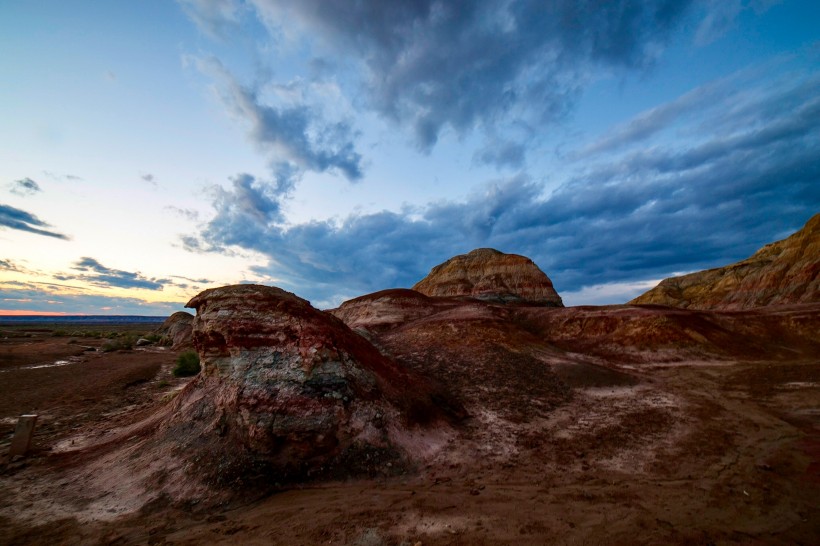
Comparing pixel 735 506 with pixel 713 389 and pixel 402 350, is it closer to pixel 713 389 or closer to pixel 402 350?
pixel 713 389

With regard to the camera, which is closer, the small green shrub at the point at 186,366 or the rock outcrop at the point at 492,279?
the small green shrub at the point at 186,366

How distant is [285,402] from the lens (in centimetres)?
989

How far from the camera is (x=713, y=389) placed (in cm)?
1745

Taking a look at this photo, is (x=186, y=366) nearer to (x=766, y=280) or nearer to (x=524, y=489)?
(x=524, y=489)

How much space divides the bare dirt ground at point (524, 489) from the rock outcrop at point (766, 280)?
4403 cm

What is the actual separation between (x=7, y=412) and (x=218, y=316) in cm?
1372

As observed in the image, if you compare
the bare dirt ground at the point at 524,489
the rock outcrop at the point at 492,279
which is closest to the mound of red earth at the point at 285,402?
the bare dirt ground at the point at 524,489

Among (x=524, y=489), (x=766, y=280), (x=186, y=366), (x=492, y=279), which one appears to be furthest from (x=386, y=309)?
(x=766, y=280)

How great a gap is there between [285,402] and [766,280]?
6942 cm

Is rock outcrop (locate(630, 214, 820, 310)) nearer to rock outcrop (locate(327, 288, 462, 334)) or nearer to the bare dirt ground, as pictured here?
the bare dirt ground

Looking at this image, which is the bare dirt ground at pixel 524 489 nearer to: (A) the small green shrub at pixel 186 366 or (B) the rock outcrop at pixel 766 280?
(A) the small green shrub at pixel 186 366

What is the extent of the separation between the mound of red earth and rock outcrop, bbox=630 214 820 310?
5611 cm

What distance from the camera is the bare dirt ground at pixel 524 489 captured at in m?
6.34

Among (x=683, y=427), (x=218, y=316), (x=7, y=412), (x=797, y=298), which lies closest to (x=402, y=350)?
(x=218, y=316)
